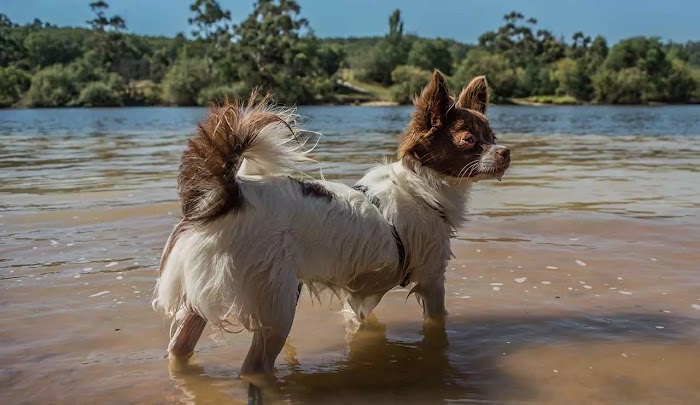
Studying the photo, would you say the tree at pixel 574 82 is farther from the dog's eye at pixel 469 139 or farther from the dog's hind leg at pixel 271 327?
the dog's hind leg at pixel 271 327

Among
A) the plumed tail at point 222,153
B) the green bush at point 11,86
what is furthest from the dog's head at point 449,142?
the green bush at point 11,86

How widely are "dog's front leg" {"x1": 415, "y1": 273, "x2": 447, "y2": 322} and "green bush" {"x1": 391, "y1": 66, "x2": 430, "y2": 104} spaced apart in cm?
11345

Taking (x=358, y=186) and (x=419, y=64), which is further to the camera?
(x=419, y=64)

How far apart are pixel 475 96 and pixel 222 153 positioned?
264cm

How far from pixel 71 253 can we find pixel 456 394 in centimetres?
535

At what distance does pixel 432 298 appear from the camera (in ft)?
18.6

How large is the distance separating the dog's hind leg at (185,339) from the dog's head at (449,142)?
2.09 meters

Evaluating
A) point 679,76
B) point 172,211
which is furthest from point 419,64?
point 172,211

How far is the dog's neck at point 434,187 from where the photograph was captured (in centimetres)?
539

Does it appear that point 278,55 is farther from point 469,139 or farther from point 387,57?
point 469,139

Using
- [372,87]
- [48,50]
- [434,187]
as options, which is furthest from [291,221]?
[48,50]

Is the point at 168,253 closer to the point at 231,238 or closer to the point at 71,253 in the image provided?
the point at 231,238

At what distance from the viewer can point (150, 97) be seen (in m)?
129

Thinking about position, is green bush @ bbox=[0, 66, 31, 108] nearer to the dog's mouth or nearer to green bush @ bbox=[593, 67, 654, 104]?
green bush @ bbox=[593, 67, 654, 104]
